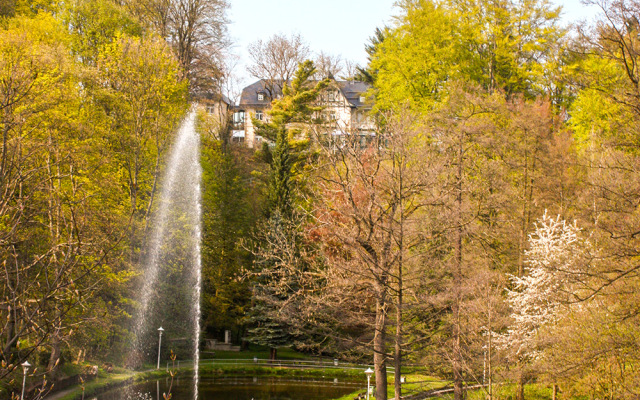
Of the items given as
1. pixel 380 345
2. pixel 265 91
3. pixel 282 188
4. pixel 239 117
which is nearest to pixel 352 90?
pixel 265 91

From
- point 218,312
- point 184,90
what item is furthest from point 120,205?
point 218,312

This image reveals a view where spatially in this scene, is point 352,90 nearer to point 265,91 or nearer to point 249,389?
point 265,91

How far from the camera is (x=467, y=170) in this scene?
20656 millimetres

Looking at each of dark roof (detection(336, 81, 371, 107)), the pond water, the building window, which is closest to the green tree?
the pond water

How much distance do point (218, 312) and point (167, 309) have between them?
22.2 ft

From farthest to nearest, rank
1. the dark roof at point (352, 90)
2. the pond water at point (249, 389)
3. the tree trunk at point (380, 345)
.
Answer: the dark roof at point (352, 90), the pond water at point (249, 389), the tree trunk at point (380, 345)

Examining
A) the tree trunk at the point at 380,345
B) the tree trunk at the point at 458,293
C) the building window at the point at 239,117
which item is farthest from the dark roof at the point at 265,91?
the tree trunk at the point at 380,345

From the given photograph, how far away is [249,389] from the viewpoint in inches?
1151

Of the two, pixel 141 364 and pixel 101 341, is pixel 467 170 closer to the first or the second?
pixel 101 341

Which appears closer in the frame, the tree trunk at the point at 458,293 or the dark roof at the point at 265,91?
the tree trunk at the point at 458,293

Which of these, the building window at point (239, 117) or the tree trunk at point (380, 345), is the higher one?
the building window at point (239, 117)

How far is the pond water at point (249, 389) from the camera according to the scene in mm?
25841

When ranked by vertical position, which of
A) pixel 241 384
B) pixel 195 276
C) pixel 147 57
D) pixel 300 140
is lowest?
pixel 241 384

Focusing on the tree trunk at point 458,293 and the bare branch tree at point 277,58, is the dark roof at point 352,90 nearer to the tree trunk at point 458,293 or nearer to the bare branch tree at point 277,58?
the bare branch tree at point 277,58
